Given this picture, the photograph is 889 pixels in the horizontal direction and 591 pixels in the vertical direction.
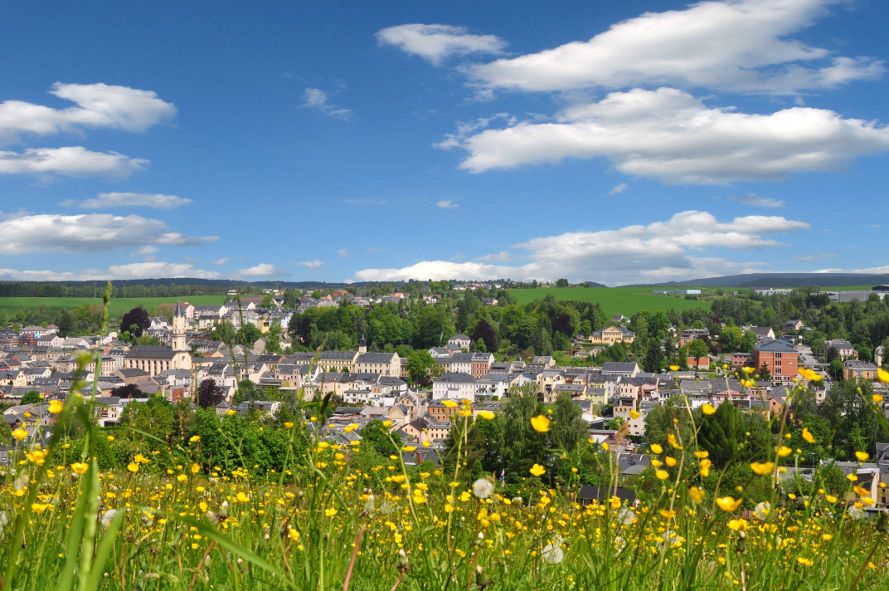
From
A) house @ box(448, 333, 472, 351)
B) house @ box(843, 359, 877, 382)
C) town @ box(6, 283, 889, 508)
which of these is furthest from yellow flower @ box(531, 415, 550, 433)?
house @ box(448, 333, 472, 351)

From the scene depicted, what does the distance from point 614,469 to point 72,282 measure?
17381cm

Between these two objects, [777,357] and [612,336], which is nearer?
[777,357]

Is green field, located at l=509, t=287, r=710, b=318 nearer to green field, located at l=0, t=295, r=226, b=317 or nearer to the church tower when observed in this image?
green field, located at l=0, t=295, r=226, b=317

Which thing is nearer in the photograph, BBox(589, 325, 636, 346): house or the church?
the church

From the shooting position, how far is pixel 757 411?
2.11 metres

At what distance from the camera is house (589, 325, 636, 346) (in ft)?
363

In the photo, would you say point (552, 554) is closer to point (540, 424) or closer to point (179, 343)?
point (540, 424)

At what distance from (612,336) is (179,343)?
209ft

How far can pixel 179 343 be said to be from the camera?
318 ft

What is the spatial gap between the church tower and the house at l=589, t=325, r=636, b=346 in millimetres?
59267

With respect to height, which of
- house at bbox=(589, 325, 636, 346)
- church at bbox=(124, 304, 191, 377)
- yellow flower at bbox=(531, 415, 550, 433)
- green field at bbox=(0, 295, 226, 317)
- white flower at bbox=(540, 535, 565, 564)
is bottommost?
→ church at bbox=(124, 304, 191, 377)

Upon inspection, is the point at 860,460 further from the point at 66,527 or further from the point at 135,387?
the point at 135,387

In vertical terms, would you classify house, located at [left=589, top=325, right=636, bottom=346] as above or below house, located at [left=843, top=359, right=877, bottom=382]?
above

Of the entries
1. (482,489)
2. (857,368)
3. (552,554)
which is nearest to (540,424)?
(482,489)
